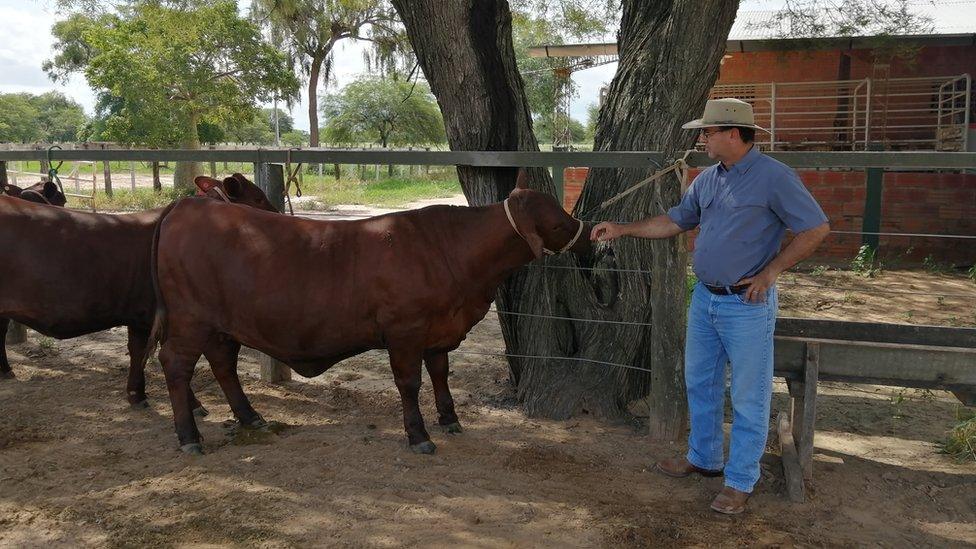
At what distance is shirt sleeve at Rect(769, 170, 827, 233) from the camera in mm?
3580

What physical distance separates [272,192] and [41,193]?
2.52m

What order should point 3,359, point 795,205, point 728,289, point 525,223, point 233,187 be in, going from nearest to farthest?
point 795,205, point 728,289, point 525,223, point 233,187, point 3,359

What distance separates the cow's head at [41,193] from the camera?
22.9 feet

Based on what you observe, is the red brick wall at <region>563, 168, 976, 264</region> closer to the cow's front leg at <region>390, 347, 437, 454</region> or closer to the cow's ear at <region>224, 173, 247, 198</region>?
the cow's ear at <region>224, 173, 247, 198</region>

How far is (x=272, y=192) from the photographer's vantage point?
20.0ft

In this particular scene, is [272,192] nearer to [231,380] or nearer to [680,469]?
[231,380]

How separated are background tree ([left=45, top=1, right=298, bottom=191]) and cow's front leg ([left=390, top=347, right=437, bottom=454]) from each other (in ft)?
68.8

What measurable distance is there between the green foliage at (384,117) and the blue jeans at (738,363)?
1578 inches

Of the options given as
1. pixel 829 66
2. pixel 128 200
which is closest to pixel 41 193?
pixel 829 66

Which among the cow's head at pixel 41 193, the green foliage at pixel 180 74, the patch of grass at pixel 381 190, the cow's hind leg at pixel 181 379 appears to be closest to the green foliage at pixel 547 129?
the patch of grass at pixel 381 190

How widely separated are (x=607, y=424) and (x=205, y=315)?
102 inches

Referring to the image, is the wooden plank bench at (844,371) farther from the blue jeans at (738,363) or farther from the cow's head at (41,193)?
the cow's head at (41,193)

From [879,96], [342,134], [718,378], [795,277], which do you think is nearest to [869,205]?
[795,277]

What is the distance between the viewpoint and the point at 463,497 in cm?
403
